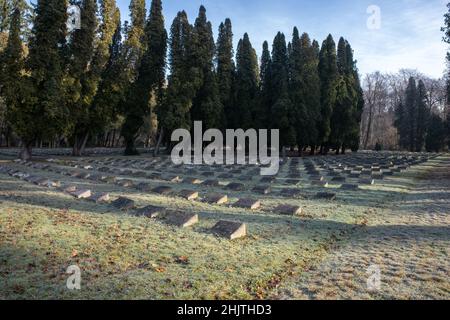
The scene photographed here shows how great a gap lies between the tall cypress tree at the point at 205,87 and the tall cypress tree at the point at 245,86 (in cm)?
354

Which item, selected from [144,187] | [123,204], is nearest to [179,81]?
[144,187]

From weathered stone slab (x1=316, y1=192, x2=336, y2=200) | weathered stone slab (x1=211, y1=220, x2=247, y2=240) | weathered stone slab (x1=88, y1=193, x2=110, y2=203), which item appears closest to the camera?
weathered stone slab (x1=211, y1=220, x2=247, y2=240)

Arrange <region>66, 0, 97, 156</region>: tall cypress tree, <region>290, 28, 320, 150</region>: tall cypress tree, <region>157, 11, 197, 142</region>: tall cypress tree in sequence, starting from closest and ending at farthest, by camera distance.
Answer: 1. <region>66, 0, 97, 156</region>: tall cypress tree
2. <region>157, 11, 197, 142</region>: tall cypress tree
3. <region>290, 28, 320, 150</region>: tall cypress tree

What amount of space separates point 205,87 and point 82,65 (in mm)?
12831

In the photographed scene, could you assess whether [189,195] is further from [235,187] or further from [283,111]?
[283,111]

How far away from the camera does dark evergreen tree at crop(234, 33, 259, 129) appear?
3891 cm

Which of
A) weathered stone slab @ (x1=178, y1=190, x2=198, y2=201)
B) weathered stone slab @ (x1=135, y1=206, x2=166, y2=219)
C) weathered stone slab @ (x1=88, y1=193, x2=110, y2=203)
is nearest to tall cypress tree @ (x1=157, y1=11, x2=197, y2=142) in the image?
weathered stone slab @ (x1=178, y1=190, x2=198, y2=201)

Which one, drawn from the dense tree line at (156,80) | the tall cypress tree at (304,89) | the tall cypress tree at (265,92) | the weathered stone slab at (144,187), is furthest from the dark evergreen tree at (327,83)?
the weathered stone slab at (144,187)

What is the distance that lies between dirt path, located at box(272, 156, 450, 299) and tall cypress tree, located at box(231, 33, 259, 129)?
1232 inches

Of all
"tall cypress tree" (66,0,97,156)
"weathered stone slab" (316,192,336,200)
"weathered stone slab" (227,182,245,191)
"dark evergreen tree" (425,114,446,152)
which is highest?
"tall cypress tree" (66,0,97,156)

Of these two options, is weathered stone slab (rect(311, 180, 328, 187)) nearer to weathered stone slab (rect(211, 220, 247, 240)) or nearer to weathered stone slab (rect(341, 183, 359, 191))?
weathered stone slab (rect(341, 183, 359, 191))

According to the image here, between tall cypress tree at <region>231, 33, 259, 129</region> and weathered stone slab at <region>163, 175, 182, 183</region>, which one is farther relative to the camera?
tall cypress tree at <region>231, 33, 259, 129</region>

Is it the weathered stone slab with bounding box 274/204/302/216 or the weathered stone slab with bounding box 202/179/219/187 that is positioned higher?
the weathered stone slab with bounding box 202/179/219/187
